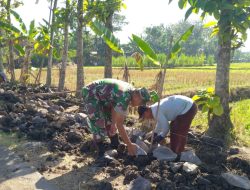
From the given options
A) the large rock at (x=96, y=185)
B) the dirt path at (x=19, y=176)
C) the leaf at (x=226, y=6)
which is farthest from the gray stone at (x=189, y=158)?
the leaf at (x=226, y=6)

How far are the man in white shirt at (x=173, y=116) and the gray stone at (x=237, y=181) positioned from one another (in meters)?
0.95

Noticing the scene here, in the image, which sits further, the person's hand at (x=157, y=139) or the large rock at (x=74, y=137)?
the large rock at (x=74, y=137)

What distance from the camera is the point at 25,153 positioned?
17.3ft

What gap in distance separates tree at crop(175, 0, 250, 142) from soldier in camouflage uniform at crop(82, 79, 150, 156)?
4.27 ft

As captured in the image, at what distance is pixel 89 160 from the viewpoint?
5008 mm

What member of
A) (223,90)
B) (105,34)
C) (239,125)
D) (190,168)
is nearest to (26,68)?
(105,34)

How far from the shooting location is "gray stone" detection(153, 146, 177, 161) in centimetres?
471

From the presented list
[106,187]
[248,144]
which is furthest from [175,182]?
[248,144]

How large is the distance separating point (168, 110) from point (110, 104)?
80 cm

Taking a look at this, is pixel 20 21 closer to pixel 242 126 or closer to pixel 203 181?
pixel 242 126

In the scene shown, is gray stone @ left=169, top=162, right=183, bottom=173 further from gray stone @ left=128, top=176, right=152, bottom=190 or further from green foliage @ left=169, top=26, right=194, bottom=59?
green foliage @ left=169, top=26, right=194, bottom=59

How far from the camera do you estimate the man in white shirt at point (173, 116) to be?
4840 mm

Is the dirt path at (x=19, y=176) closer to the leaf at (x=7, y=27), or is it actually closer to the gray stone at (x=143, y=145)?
the gray stone at (x=143, y=145)

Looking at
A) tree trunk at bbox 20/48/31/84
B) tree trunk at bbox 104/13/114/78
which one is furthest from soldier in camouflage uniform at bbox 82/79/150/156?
tree trunk at bbox 20/48/31/84
